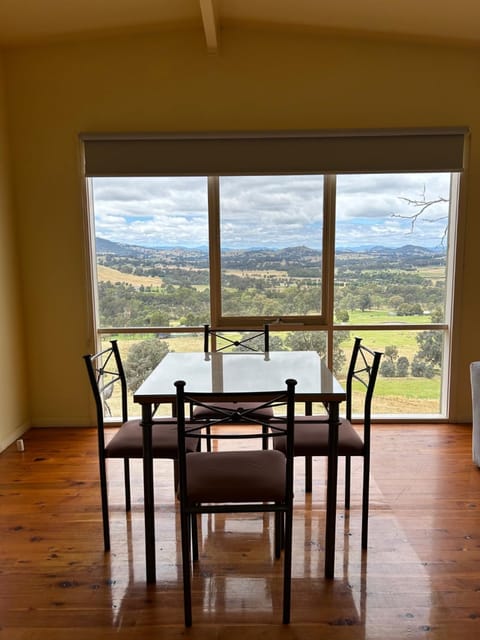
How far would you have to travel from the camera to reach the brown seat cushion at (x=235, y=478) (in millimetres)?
1763

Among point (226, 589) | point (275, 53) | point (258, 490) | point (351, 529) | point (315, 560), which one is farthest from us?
point (275, 53)

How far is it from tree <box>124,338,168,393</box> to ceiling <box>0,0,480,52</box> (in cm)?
215

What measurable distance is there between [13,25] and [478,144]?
3.24 meters

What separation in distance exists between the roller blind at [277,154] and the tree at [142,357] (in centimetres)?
127

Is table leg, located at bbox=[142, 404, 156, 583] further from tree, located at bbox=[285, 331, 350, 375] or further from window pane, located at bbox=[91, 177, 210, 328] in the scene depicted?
tree, located at bbox=[285, 331, 350, 375]

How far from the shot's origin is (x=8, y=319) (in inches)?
135

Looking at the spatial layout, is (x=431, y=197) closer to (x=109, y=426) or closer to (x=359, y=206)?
(x=359, y=206)

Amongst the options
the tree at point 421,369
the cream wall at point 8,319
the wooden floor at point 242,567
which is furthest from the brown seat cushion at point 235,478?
the tree at point 421,369

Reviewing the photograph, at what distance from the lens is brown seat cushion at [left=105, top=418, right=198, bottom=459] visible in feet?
7.08

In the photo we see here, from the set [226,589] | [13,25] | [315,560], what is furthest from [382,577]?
[13,25]

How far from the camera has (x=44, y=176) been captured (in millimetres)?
3496

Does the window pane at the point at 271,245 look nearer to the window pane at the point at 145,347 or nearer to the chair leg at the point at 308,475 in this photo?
the window pane at the point at 145,347

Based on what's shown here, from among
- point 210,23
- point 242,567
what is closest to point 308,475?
point 242,567

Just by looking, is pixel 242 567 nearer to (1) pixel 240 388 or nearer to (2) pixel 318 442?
(2) pixel 318 442
